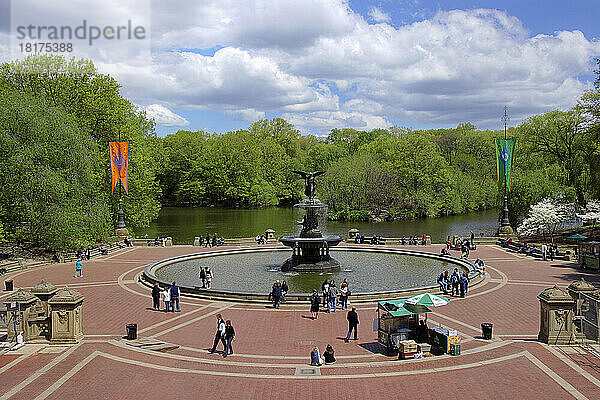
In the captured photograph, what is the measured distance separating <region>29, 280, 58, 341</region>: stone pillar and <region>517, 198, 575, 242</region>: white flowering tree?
4352 cm

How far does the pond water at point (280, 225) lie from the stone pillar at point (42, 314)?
37.7 metres

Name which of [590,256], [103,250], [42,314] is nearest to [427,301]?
[42,314]

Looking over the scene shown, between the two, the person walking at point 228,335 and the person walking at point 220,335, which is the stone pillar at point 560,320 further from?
the person walking at point 220,335

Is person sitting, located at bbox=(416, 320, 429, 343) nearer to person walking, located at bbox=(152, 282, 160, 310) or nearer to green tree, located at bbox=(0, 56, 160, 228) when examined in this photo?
person walking, located at bbox=(152, 282, 160, 310)

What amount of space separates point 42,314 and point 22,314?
877 millimetres

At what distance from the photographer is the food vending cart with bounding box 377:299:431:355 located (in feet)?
57.2

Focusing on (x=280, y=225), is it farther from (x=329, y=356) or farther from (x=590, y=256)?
(x=329, y=356)

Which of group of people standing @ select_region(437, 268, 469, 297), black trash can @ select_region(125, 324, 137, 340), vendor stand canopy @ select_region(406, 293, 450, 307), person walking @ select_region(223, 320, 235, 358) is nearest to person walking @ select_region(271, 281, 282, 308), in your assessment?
person walking @ select_region(223, 320, 235, 358)

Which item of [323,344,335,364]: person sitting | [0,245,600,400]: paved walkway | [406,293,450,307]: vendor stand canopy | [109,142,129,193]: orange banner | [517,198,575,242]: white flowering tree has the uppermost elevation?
[109,142,129,193]: orange banner

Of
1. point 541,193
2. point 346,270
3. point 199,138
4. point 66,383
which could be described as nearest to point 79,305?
point 66,383

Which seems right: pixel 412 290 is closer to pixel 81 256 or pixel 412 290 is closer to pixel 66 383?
pixel 66 383

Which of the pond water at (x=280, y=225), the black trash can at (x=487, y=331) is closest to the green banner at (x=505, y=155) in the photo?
the pond water at (x=280, y=225)

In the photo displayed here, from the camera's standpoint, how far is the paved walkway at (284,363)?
1418cm

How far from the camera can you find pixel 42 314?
19.3m
